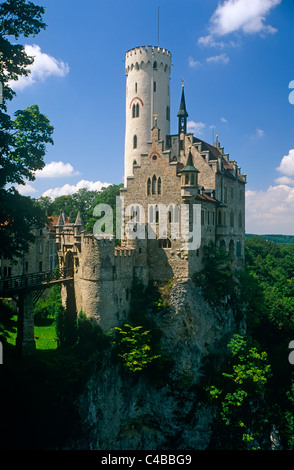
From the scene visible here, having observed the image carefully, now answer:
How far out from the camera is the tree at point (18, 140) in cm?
2431

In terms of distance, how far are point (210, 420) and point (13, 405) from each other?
60.3 feet

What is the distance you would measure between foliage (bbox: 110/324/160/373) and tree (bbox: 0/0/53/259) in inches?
502

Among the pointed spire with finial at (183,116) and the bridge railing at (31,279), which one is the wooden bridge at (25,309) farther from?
the pointed spire with finial at (183,116)

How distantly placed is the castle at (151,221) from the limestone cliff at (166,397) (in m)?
3.76

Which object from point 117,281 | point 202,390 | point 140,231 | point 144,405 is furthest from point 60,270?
point 202,390

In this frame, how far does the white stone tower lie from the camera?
4912 centimetres

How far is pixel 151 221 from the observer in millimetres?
38219

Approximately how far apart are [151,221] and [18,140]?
1586cm

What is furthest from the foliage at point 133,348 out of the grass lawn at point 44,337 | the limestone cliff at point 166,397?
the grass lawn at point 44,337

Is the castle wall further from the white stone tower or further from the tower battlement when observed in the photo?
the tower battlement

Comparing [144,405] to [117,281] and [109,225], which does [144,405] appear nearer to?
[117,281]

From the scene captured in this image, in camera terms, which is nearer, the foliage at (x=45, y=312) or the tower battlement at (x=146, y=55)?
the foliage at (x=45, y=312)

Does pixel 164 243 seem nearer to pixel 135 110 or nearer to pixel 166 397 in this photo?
pixel 166 397

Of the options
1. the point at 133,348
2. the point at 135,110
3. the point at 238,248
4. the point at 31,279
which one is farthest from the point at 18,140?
the point at 238,248
